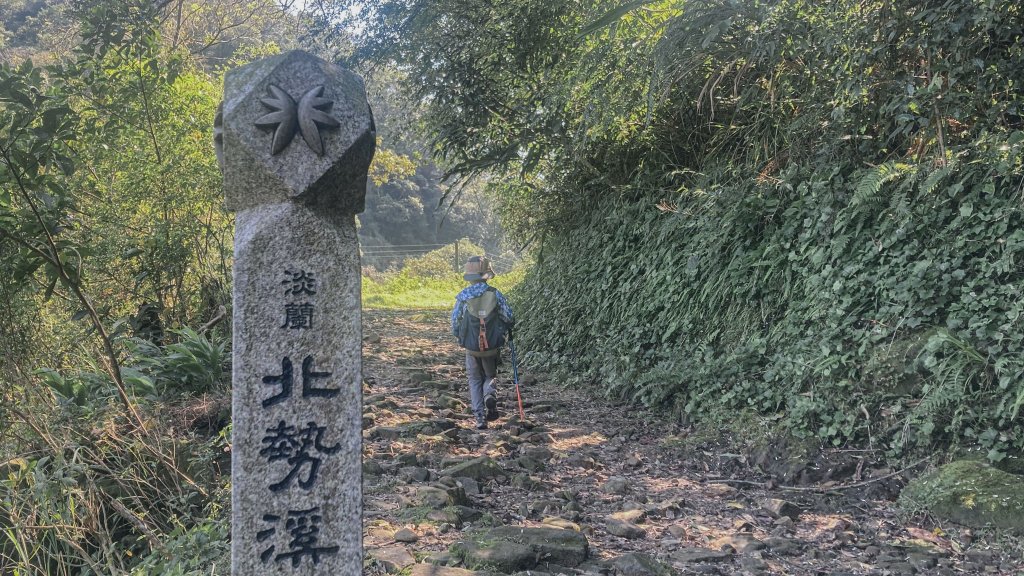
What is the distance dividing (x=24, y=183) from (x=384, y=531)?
3.25m

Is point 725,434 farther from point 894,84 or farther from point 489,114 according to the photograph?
point 489,114

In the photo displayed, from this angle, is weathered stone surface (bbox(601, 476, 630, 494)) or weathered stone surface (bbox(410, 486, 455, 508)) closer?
weathered stone surface (bbox(410, 486, 455, 508))

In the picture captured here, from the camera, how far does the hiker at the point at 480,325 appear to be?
7.05 m

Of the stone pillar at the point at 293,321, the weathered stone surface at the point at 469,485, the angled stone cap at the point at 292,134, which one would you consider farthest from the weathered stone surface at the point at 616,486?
the angled stone cap at the point at 292,134

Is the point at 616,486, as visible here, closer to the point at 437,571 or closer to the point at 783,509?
the point at 783,509

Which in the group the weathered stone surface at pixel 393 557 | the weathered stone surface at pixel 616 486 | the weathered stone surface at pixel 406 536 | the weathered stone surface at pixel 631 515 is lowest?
the weathered stone surface at pixel 616 486

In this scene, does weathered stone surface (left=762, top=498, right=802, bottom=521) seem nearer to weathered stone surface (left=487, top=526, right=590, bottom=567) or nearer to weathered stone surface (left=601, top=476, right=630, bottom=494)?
weathered stone surface (left=601, top=476, right=630, bottom=494)

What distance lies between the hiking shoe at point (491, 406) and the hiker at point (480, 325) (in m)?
0.01

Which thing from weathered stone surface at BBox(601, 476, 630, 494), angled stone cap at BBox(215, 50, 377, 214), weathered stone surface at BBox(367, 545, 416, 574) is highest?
angled stone cap at BBox(215, 50, 377, 214)

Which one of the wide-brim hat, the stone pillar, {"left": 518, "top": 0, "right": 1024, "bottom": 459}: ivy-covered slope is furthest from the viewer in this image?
the wide-brim hat

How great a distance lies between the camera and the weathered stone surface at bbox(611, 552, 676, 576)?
3719 mm

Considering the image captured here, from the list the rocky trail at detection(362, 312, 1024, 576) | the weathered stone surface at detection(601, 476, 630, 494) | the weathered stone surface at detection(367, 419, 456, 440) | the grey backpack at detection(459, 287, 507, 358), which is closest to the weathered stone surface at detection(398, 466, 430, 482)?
the rocky trail at detection(362, 312, 1024, 576)

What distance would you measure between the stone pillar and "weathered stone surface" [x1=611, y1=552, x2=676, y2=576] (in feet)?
5.12

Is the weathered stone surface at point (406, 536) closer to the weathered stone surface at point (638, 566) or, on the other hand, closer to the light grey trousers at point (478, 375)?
the weathered stone surface at point (638, 566)
